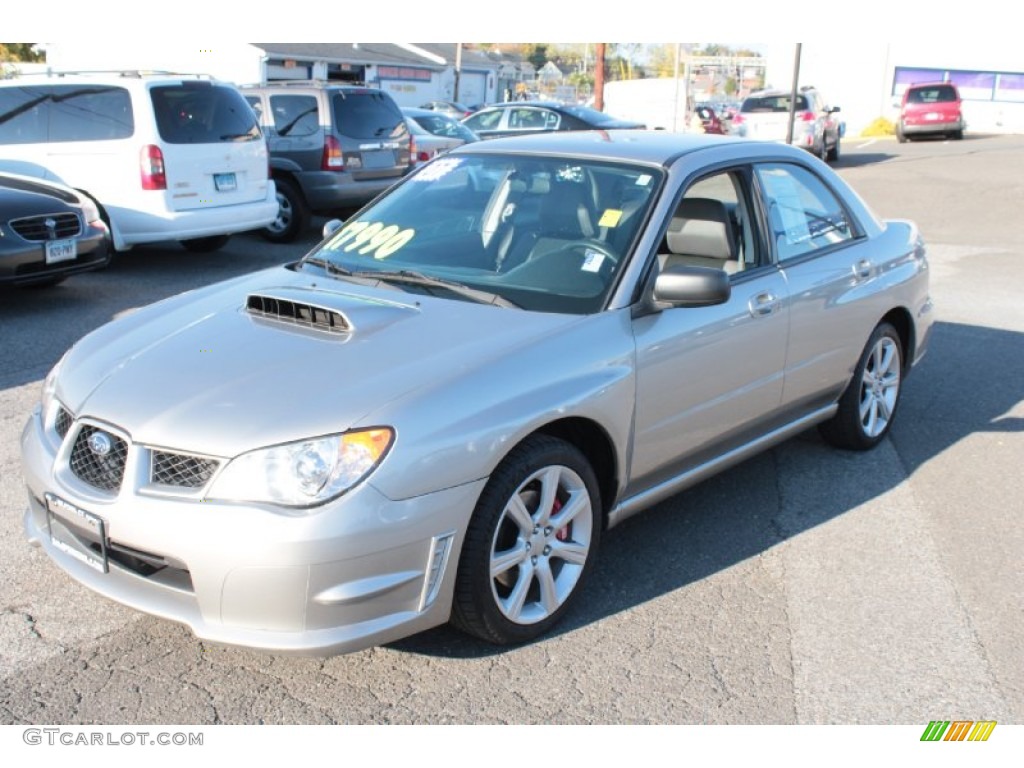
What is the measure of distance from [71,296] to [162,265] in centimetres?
181

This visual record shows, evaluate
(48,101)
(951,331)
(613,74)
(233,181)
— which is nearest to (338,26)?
(233,181)

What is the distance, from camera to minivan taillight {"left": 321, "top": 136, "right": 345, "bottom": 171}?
506 inches

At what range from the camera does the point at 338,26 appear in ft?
33.2

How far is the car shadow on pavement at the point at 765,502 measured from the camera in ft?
13.8

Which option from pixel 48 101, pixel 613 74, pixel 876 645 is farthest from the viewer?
pixel 613 74

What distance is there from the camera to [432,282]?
4.33 meters

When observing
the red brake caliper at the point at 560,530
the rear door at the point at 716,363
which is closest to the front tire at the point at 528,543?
the red brake caliper at the point at 560,530

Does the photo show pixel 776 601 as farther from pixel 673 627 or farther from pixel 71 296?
pixel 71 296

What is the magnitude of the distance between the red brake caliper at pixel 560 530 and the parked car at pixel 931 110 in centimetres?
3461

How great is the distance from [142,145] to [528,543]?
25.7 feet

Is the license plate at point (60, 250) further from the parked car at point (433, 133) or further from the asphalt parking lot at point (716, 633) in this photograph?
the parked car at point (433, 133)

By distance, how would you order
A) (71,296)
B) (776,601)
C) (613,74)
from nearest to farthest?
(776,601)
(71,296)
(613,74)

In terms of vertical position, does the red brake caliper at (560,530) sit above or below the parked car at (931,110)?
above

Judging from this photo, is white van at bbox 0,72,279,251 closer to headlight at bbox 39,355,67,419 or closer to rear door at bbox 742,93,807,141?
headlight at bbox 39,355,67,419
